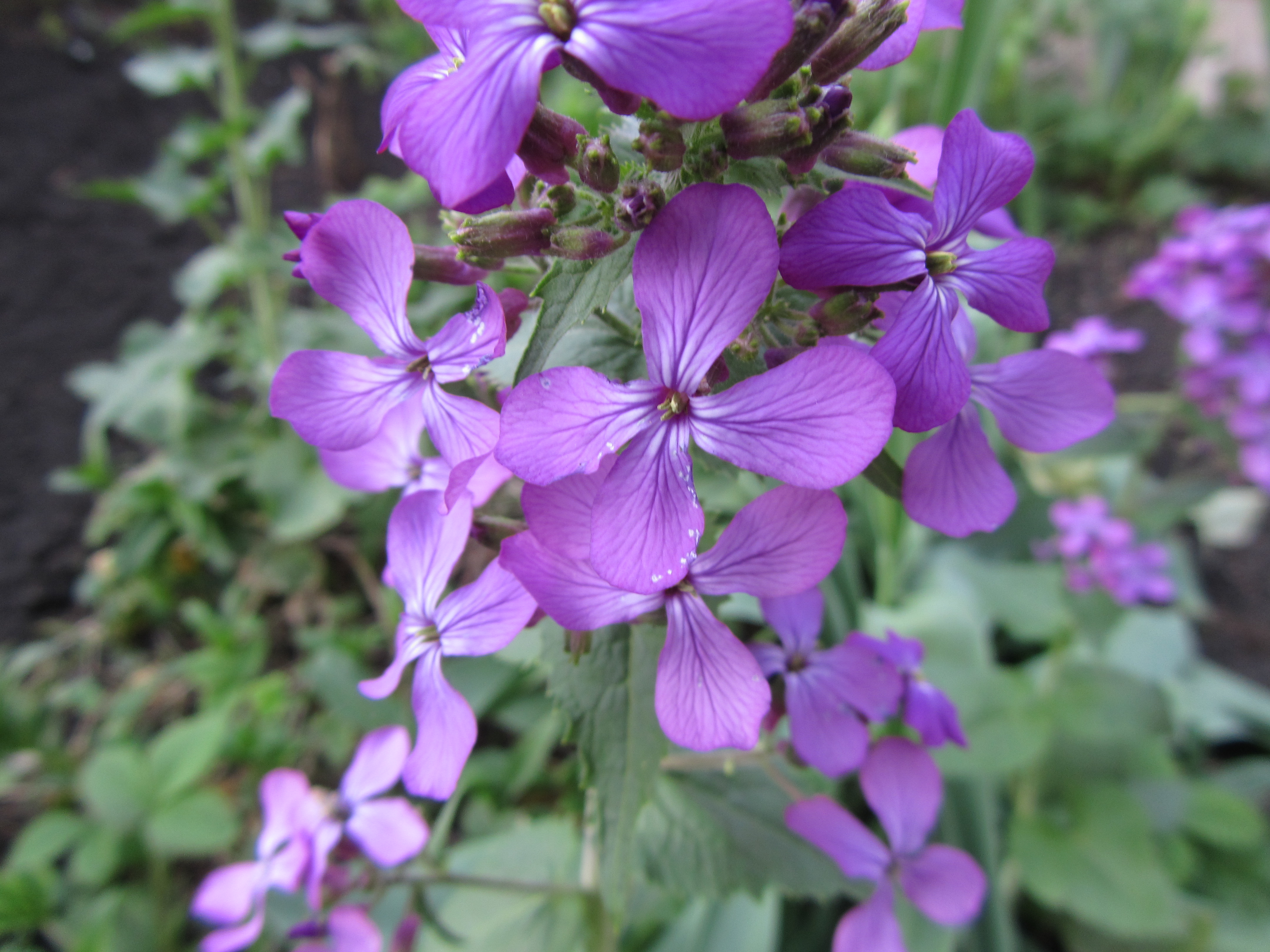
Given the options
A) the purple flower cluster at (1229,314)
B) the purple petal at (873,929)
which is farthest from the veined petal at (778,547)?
the purple flower cluster at (1229,314)

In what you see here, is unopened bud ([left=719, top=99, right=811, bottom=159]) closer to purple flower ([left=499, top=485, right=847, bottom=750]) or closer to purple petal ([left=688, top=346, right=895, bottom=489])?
purple petal ([left=688, top=346, right=895, bottom=489])

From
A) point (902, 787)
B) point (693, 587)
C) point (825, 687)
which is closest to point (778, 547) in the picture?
point (693, 587)

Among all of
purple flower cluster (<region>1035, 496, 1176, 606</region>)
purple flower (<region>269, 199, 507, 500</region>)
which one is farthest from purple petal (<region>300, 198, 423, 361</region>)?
purple flower cluster (<region>1035, 496, 1176, 606</region>)

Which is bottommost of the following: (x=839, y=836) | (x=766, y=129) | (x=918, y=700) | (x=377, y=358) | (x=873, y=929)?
(x=873, y=929)

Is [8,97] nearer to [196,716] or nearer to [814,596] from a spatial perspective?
[196,716]

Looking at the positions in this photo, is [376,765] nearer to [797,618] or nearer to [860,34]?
[797,618]

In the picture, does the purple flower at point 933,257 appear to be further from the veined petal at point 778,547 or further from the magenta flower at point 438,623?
the magenta flower at point 438,623
